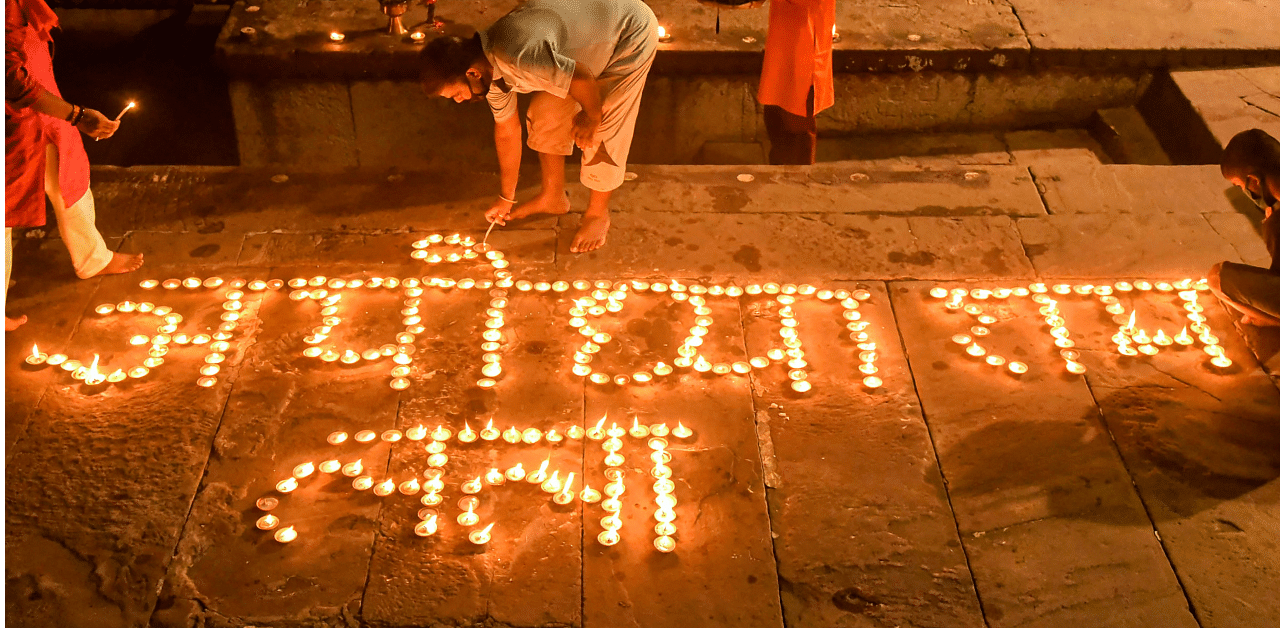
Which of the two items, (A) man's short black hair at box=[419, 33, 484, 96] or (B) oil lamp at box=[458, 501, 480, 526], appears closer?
(B) oil lamp at box=[458, 501, 480, 526]

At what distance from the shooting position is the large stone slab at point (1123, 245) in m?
4.38

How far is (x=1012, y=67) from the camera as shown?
19.8 ft

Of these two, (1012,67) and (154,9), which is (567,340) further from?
(154,9)

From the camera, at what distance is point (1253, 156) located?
11.9 ft

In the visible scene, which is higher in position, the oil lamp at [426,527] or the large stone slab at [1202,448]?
the oil lamp at [426,527]

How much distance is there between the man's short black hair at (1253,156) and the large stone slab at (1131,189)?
1082mm

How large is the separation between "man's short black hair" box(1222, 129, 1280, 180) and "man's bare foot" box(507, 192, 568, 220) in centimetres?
274

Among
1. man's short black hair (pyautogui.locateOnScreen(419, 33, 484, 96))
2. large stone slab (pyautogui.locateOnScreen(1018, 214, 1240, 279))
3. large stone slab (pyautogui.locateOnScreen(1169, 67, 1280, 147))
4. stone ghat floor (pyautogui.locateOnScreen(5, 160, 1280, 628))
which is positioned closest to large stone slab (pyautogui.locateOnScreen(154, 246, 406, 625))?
stone ghat floor (pyautogui.locateOnScreen(5, 160, 1280, 628))

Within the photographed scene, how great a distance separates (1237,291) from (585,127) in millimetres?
2586

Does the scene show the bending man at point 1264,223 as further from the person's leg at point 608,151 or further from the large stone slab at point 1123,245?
the person's leg at point 608,151

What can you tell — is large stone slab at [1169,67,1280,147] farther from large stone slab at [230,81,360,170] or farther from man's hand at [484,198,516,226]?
large stone slab at [230,81,360,170]

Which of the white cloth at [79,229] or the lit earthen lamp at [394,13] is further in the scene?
the lit earthen lamp at [394,13]

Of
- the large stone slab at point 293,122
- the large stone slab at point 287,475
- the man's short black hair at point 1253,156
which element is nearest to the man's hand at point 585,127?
the large stone slab at point 287,475

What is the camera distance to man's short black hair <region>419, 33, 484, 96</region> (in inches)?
143
